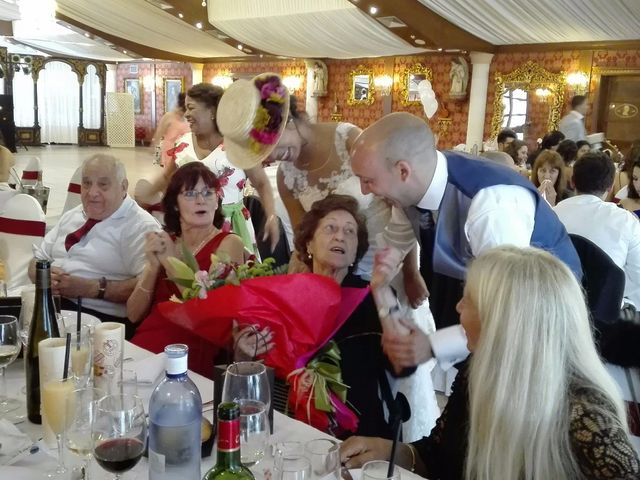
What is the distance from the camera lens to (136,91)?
900 inches

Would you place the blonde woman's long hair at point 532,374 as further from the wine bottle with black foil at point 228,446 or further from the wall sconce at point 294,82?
the wall sconce at point 294,82

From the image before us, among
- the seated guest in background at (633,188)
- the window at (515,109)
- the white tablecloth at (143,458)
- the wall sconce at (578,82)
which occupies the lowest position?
the white tablecloth at (143,458)

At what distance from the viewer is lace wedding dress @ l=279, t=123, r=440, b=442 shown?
218 cm

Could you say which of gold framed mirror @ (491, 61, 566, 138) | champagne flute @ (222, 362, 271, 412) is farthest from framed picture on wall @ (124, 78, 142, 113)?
champagne flute @ (222, 362, 271, 412)

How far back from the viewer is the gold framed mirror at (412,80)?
15.1 m

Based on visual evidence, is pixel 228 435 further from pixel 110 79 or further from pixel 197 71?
pixel 110 79

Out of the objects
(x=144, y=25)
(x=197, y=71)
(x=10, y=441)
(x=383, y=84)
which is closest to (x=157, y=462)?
(x=10, y=441)

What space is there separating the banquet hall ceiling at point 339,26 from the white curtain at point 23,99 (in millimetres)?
3370

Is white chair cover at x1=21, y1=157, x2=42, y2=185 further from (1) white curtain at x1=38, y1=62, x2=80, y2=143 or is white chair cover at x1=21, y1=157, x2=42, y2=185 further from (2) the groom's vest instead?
(1) white curtain at x1=38, y1=62, x2=80, y2=143

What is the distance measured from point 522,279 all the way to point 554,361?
0.56 ft

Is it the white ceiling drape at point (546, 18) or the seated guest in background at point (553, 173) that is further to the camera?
the white ceiling drape at point (546, 18)

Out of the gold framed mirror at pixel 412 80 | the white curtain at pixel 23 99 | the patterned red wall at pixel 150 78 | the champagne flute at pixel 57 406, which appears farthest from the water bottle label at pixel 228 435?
the white curtain at pixel 23 99

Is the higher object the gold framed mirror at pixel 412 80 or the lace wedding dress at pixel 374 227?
the gold framed mirror at pixel 412 80

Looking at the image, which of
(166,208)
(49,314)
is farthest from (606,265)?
(49,314)
